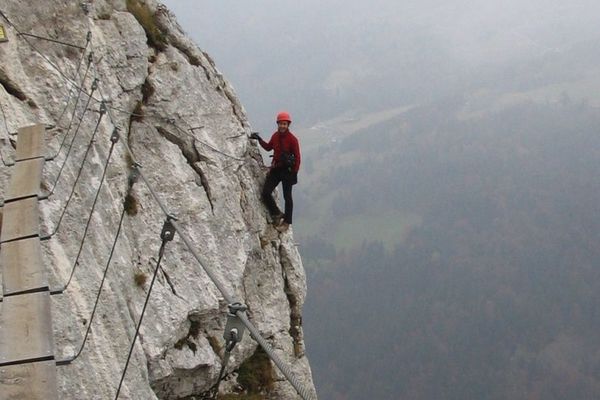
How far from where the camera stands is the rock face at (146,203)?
9203 mm

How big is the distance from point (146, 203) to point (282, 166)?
496 cm

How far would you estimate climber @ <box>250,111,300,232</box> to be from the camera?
650 inches

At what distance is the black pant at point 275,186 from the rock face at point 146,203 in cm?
34

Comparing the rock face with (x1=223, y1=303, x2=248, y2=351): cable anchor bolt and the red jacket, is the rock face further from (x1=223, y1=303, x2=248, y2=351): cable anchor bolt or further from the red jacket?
(x1=223, y1=303, x2=248, y2=351): cable anchor bolt

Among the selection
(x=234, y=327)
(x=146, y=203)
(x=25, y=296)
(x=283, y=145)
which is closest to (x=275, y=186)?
(x=283, y=145)

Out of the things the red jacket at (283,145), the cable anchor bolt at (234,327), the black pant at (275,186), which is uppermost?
the red jacket at (283,145)

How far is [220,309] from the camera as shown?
1278 cm

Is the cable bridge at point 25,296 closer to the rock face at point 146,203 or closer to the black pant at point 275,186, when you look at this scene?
the rock face at point 146,203

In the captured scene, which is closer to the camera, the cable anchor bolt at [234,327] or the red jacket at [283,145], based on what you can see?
the cable anchor bolt at [234,327]

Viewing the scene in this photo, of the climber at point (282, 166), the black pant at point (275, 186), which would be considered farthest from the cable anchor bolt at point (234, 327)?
the black pant at point (275, 186)

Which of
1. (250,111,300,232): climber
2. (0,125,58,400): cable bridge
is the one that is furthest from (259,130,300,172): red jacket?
(0,125,58,400): cable bridge

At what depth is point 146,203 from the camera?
12.6 m

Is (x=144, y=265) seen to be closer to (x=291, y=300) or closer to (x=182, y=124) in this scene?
(x=182, y=124)

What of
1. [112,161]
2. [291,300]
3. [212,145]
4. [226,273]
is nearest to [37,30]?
[112,161]
